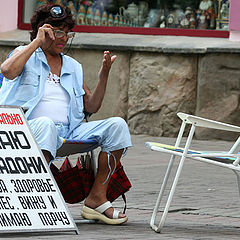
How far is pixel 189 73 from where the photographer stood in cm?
1051

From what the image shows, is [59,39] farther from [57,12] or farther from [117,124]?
[117,124]

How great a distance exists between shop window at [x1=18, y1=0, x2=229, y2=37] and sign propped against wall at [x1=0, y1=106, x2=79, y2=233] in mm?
6841

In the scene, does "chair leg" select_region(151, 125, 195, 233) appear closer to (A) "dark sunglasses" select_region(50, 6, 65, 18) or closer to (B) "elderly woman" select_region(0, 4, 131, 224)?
(B) "elderly woman" select_region(0, 4, 131, 224)

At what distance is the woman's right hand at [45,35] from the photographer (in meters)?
4.76

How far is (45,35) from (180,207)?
1.64 meters

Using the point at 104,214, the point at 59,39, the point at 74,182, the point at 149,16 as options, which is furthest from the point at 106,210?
the point at 149,16

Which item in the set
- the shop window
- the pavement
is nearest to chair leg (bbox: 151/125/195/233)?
the pavement

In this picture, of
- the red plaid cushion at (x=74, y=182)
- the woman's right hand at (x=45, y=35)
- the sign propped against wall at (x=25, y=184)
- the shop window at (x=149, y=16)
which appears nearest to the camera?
the sign propped against wall at (x=25, y=184)

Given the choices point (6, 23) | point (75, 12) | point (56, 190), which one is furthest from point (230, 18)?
point (56, 190)

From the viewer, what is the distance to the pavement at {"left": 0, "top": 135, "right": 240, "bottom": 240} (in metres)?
4.56

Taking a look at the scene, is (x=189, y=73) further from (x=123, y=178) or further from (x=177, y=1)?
(x=123, y=178)

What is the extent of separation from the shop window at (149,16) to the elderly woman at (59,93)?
6.17 metres

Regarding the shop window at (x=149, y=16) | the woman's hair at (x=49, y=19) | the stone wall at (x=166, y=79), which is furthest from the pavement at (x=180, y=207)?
the shop window at (x=149, y=16)

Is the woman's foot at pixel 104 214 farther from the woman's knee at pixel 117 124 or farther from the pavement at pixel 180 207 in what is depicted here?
the woman's knee at pixel 117 124
